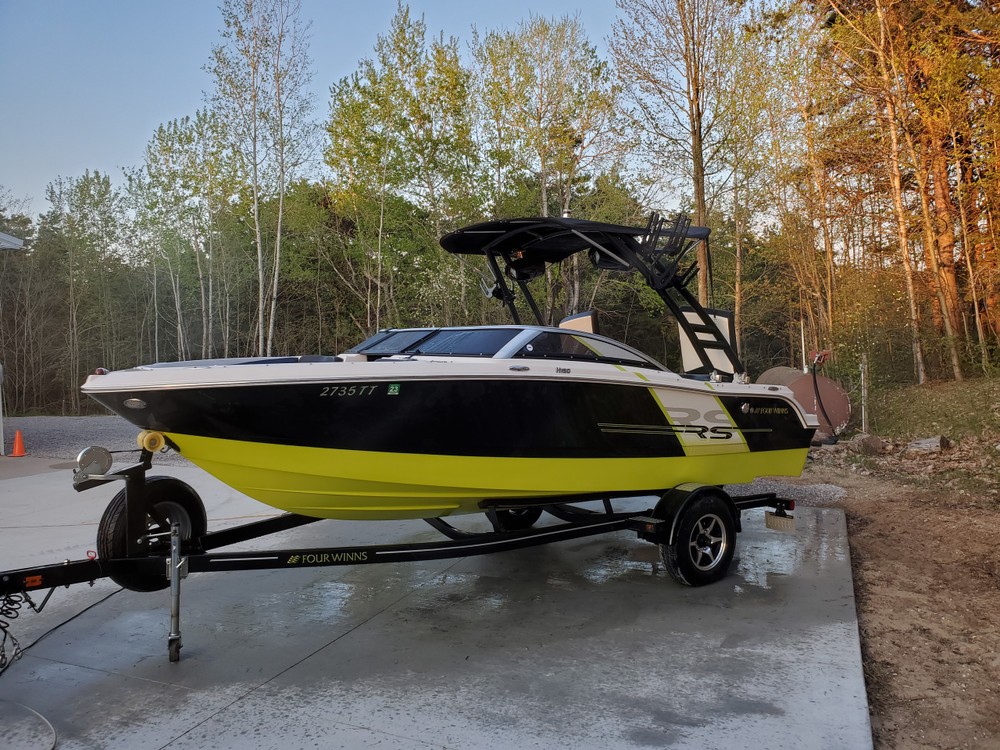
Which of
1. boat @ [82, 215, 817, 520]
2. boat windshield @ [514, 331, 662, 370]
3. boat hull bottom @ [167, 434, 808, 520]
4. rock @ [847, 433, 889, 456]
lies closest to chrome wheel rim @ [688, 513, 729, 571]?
boat @ [82, 215, 817, 520]

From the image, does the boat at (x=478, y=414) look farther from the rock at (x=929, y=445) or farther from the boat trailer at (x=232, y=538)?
the rock at (x=929, y=445)

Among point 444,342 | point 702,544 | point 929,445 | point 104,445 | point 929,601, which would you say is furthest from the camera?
point 104,445

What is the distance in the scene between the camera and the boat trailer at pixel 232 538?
3.19 metres

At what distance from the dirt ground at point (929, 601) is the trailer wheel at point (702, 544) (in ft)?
2.66

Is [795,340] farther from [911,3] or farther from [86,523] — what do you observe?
[86,523]

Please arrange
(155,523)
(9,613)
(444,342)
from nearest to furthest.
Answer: (9,613) → (155,523) → (444,342)

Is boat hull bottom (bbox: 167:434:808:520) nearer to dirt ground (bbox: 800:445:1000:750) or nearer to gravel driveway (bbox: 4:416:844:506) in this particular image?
dirt ground (bbox: 800:445:1000:750)

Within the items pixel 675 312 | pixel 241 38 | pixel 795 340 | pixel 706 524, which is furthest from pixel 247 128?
pixel 795 340

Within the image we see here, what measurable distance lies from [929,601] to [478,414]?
2854mm

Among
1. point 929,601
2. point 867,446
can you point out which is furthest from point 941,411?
point 929,601

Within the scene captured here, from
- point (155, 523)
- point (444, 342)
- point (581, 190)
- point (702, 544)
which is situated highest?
point (581, 190)

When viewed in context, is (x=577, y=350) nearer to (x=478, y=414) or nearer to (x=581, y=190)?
(x=478, y=414)

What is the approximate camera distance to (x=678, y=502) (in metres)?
4.29

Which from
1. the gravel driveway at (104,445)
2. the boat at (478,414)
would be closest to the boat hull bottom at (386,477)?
the boat at (478,414)
